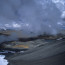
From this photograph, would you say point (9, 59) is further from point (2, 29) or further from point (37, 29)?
point (2, 29)

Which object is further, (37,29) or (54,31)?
(54,31)

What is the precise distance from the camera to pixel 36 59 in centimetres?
925

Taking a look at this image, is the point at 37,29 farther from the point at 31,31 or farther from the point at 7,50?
the point at 7,50

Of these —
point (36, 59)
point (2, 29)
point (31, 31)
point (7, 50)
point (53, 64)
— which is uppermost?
point (2, 29)

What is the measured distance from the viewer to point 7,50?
12000mm

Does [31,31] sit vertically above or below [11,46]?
above

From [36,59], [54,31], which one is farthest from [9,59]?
[54,31]

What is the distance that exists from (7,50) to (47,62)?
4.71 metres

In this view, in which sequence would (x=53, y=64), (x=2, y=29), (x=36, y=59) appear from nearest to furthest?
(x=53, y=64) < (x=36, y=59) < (x=2, y=29)

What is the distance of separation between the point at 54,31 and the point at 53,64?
48.7ft

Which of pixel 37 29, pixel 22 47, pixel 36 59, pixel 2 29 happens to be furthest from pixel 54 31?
pixel 36 59

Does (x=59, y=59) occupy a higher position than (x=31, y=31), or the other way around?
(x=31, y=31)


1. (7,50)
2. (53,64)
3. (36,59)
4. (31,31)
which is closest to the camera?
(53,64)

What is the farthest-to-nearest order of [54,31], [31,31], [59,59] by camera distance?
[54,31] → [31,31] → [59,59]
